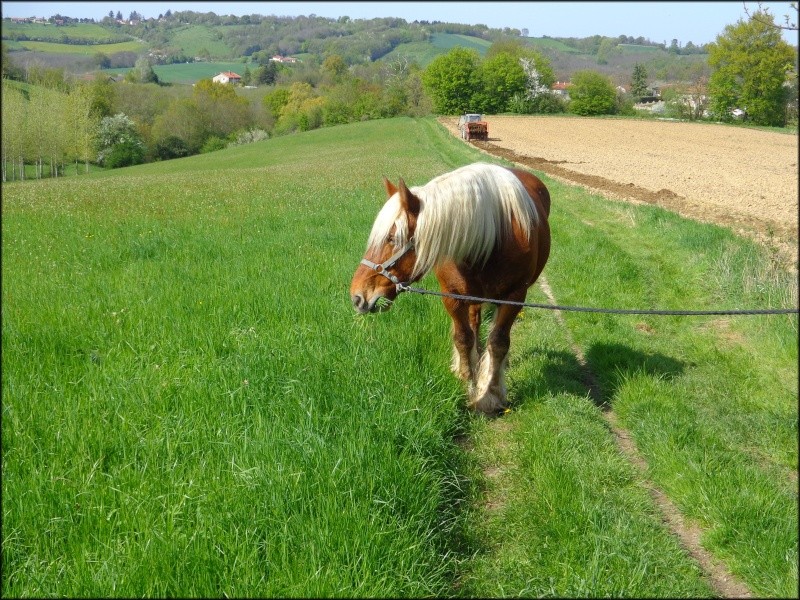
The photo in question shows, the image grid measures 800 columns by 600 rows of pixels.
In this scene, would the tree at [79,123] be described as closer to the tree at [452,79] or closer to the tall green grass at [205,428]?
the tall green grass at [205,428]

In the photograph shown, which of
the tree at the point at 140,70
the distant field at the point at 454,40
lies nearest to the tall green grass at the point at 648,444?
the tree at the point at 140,70

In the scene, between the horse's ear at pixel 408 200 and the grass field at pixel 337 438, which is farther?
the horse's ear at pixel 408 200

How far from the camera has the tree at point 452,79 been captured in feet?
57.7

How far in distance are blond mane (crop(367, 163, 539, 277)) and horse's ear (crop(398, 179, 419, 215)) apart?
0.05 meters

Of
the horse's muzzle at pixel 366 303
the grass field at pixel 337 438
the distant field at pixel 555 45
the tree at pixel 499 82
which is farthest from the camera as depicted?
the tree at pixel 499 82

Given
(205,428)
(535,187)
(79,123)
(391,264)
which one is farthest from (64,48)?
(535,187)

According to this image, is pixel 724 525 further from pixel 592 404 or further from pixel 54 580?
pixel 54 580

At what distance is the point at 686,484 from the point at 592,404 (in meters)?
1.26

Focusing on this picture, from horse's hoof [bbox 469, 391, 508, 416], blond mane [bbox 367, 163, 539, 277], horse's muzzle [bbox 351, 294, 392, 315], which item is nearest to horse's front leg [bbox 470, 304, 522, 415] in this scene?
horse's hoof [bbox 469, 391, 508, 416]

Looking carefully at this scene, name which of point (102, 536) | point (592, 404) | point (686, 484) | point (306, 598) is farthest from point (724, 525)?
point (102, 536)

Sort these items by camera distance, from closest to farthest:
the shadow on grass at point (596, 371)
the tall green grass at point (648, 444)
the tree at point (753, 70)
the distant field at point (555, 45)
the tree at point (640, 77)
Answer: the tree at point (753, 70)
the tall green grass at point (648, 444)
the shadow on grass at point (596, 371)
the distant field at point (555, 45)
the tree at point (640, 77)

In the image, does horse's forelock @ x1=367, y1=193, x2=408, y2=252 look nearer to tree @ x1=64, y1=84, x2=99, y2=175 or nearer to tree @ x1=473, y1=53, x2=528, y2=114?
tree @ x1=64, y1=84, x2=99, y2=175

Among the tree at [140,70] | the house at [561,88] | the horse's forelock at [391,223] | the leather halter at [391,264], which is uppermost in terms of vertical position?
the house at [561,88]

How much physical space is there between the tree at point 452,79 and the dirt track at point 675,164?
13.7ft
